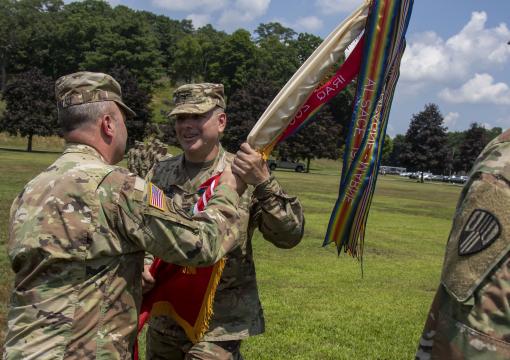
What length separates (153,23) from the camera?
141 m

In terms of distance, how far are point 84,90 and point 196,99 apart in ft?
4.79

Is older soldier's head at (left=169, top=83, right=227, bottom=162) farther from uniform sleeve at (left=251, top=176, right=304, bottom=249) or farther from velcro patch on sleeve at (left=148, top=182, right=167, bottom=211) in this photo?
velcro patch on sleeve at (left=148, top=182, right=167, bottom=211)

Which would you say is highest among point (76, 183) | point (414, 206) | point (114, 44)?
point (114, 44)

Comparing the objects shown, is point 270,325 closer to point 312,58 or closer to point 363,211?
point 363,211

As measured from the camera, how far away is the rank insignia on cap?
1.63m

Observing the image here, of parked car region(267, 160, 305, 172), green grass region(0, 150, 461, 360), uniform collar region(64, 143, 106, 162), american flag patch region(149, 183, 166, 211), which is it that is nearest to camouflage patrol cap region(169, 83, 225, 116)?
uniform collar region(64, 143, 106, 162)

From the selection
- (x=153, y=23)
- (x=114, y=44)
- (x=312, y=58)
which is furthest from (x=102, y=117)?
(x=153, y=23)

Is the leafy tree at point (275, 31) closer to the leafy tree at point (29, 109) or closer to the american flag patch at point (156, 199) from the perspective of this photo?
the leafy tree at point (29, 109)

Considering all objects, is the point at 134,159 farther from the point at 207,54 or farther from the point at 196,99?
the point at 207,54

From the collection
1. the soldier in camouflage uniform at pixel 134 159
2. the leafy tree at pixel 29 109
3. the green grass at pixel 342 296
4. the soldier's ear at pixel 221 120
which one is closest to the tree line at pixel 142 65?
the leafy tree at pixel 29 109

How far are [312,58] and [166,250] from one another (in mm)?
1503

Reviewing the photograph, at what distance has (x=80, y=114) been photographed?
2.83m

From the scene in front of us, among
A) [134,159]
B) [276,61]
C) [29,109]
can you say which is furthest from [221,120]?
[276,61]

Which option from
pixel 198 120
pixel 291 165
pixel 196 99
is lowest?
pixel 291 165
